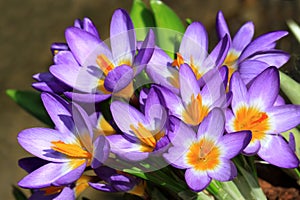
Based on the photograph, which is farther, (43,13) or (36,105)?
(43,13)

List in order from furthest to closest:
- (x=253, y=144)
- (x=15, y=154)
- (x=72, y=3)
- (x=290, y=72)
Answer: (x=72, y=3)
(x=15, y=154)
(x=290, y=72)
(x=253, y=144)

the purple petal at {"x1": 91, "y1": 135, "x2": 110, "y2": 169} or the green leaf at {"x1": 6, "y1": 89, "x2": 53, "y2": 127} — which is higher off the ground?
the purple petal at {"x1": 91, "y1": 135, "x2": 110, "y2": 169}

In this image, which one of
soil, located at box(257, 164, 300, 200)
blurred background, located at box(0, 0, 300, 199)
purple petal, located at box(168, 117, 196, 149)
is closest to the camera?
purple petal, located at box(168, 117, 196, 149)

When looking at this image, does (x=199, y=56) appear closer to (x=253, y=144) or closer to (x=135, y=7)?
(x=253, y=144)

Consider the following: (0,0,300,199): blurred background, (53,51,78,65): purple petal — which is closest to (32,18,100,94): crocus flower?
(53,51,78,65): purple petal

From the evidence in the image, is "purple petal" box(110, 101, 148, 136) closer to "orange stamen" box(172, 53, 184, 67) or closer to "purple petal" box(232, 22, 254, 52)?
"orange stamen" box(172, 53, 184, 67)

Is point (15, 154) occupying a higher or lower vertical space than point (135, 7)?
lower

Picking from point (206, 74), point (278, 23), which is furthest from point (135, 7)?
point (278, 23)

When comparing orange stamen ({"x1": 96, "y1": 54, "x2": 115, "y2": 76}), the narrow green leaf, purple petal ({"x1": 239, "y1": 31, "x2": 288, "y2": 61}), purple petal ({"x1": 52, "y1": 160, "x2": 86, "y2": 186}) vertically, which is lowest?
purple petal ({"x1": 52, "y1": 160, "x2": 86, "y2": 186})
